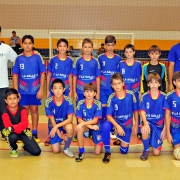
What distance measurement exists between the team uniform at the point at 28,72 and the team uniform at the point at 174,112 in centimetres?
198

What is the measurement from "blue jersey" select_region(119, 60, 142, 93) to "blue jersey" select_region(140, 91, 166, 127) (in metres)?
0.57

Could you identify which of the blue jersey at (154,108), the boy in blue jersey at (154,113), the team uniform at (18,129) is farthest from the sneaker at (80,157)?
the blue jersey at (154,108)

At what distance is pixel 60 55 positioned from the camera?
15.3 ft

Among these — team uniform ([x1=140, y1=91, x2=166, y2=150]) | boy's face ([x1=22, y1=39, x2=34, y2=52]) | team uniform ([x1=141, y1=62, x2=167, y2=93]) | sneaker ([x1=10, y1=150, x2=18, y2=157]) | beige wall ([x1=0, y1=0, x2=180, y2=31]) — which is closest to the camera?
sneaker ([x1=10, y1=150, x2=18, y2=157])

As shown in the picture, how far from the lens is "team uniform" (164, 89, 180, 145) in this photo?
392 cm

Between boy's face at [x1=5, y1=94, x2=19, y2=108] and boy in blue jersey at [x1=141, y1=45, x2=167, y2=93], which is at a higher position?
boy in blue jersey at [x1=141, y1=45, x2=167, y2=93]

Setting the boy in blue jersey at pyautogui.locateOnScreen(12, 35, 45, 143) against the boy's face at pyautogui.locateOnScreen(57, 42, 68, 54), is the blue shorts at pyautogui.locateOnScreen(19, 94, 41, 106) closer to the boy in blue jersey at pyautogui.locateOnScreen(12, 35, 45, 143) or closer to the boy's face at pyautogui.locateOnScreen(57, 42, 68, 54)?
the boy in blue jersey at pyautogui.locateOnScreen(12, 35, 45, 143)

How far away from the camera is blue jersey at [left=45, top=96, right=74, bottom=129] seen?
13.3ft

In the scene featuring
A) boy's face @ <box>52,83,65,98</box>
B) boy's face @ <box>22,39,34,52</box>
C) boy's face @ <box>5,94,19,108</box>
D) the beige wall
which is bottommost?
boy's face @ <box>5,94,19,108</box>

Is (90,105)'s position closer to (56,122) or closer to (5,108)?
(56,122)

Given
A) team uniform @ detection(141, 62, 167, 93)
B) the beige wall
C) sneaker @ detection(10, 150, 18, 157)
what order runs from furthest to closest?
1. the beige wall
2. team uniform @ detection(141, 62, 167, 93)
3. sneaker @ detection(10, 150, 18, 157)

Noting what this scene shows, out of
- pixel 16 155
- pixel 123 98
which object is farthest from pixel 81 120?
pixel 16 155

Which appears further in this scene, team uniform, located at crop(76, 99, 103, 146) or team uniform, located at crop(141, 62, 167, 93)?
team uniform, located at crop(141, 62, 167, 93)

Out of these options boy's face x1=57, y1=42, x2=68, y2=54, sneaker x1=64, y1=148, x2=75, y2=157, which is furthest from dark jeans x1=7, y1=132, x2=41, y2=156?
boy's face x1=57, y1=42, x2=68, y2=54
